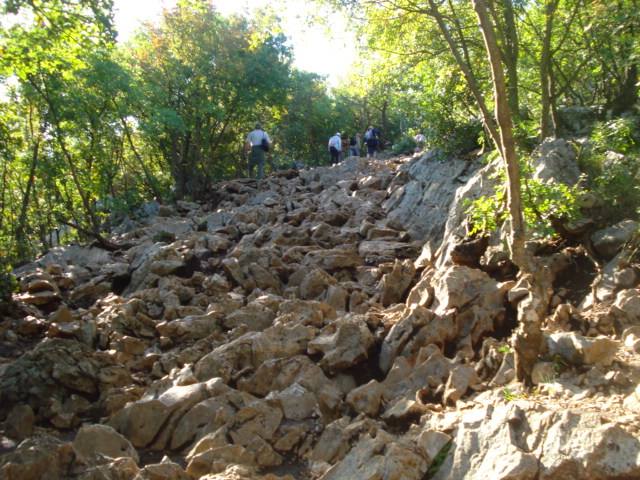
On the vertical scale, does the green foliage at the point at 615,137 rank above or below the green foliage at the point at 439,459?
above

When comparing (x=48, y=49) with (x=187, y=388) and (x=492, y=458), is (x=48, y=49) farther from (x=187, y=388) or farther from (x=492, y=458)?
(x=492, y=458)

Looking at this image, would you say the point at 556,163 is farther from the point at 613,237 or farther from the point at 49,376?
the point at 49,376

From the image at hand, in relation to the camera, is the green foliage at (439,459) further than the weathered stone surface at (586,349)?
No

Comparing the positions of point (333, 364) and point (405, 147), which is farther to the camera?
point (405, 147)

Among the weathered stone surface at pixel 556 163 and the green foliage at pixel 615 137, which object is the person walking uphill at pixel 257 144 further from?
the green foliage at pixel 615 137

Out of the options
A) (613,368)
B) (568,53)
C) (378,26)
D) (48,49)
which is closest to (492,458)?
(613,368)

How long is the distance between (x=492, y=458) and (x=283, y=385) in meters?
2.45

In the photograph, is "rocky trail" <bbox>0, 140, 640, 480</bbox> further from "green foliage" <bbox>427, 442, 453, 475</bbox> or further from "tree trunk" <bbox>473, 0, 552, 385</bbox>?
"tree trunk" <bbox>473, 0, 552, 385</bbox>

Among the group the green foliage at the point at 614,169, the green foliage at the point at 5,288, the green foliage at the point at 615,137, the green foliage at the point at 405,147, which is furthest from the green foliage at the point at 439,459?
the green foliage at the point at 405,147

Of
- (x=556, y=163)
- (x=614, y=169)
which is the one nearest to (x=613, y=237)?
(x=614, y=169)

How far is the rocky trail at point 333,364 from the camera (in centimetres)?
351

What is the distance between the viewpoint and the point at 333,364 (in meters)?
5.50

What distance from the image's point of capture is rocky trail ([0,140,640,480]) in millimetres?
3510

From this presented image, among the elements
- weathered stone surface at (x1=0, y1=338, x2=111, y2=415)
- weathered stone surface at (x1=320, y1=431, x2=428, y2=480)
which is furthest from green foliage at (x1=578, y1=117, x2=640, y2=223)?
weathered stone surface at (x1=0, y1=338, x2=111, y2=415)
